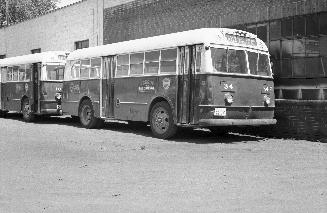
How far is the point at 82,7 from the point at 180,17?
9590mm

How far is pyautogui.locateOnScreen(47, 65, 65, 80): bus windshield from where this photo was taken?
18.8 meters

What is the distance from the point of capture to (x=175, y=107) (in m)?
12.1

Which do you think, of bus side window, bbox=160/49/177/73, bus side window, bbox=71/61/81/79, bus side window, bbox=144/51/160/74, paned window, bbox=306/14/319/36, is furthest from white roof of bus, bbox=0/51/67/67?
paned window, bbox=306/14/319/36

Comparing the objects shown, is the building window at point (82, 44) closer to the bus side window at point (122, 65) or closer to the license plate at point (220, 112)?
the bus side window at point (122, 65)

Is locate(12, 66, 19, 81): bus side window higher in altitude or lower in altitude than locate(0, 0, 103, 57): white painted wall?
lower

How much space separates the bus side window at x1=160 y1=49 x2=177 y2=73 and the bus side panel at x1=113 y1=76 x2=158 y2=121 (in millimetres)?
402

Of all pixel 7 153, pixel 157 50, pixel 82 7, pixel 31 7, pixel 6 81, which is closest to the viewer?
pixel 7 153

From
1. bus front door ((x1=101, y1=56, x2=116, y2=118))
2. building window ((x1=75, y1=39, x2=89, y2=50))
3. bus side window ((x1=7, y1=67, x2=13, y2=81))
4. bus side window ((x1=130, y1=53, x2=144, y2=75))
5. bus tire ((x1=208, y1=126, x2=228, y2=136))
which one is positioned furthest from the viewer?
building window ((x1=75, y1=39, x2=89, y2=50))

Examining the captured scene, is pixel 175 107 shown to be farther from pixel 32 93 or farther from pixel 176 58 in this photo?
pixel 32 93

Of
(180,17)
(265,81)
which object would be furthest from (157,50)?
(180,17)

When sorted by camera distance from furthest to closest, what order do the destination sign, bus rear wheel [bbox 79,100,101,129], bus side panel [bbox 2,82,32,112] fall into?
bus side panel [bbox 2,82,32,112], bus rear wheel [bbox 79,100,101,129], the destination sign

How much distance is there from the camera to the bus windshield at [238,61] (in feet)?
38.0

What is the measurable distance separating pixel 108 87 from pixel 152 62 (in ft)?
Answer: 7.75

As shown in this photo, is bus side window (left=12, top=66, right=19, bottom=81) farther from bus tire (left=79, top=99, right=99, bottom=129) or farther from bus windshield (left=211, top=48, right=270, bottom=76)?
bus windshield (left=211, top=48, right=270, bottom=76)
